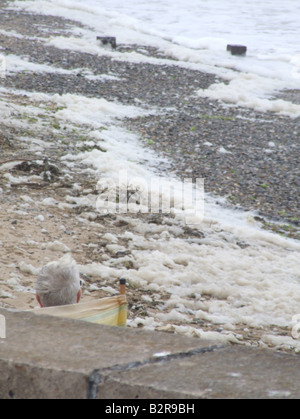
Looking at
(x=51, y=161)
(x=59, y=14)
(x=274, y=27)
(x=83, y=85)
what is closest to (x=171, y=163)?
(x=51, y=161)

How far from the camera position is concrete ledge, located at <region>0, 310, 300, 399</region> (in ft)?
6.77

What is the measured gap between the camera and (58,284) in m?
3.56

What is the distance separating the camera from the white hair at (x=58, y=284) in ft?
11.7

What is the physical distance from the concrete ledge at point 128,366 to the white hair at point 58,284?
90 centimetres

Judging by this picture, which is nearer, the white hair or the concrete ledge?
the concrete ledge
